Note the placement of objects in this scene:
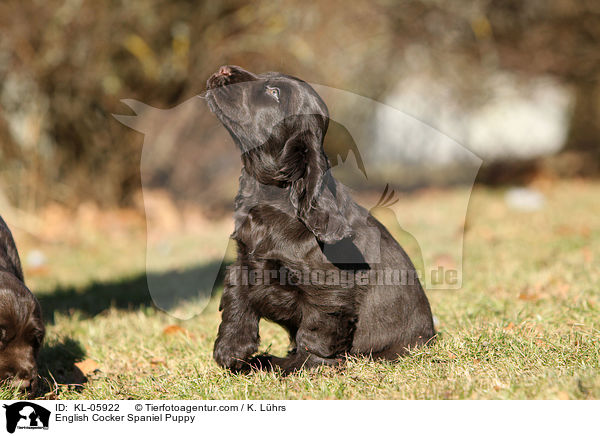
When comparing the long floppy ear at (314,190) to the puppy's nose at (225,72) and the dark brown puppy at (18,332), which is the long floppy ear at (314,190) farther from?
the dark brown puppy at (18,332)

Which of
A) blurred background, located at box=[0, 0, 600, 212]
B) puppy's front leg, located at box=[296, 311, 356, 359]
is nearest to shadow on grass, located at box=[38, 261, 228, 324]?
puppy's front leg, located at box=[296, 311, 356, 359]

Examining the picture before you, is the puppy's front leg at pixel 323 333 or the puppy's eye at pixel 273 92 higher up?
the puppy's eye at pixel 273 92

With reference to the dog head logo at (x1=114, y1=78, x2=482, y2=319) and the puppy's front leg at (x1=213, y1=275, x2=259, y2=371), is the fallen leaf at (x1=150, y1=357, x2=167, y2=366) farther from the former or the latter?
the dog head logo at (x1=114, y1=78, x2=482, y2=319)

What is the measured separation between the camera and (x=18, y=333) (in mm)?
2512

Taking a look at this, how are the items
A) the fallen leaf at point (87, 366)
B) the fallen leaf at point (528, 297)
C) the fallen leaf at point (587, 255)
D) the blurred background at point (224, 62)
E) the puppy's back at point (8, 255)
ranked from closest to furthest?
the puppy's back at point (8, 255) < the fallen leaf at point (87, 366) < the fallen leaf at point (528, 297) < the fallen leaf at point (587, 255) < the blurred background at point (224, 62)

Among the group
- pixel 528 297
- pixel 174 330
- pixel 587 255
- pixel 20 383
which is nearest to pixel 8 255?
pixel 20 383

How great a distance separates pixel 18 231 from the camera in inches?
284

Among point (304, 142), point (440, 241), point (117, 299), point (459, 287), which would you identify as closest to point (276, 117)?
point (304, 142)

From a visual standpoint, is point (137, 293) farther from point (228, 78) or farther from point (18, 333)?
point (228, 78)

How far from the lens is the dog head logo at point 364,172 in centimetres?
411

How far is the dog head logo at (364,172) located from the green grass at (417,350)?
205mm

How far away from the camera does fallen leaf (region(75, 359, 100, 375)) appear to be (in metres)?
3.20

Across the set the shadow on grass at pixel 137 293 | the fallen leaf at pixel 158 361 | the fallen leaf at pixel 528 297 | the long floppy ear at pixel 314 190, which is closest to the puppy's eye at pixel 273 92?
→ the long floppy ear at pixel 314 190
